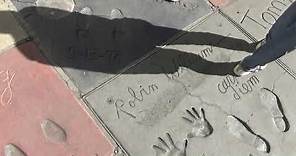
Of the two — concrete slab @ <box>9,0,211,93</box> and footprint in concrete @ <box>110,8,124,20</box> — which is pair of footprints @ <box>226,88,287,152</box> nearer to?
concrete slab @ <box>9,0,211,93</box>

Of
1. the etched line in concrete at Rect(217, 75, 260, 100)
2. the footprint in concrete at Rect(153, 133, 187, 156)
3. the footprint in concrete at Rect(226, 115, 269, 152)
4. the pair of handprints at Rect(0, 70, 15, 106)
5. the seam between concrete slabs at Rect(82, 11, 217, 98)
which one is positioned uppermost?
the pair of handprints at Rect(0, 70, 15, 106)

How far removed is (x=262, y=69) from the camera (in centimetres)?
321

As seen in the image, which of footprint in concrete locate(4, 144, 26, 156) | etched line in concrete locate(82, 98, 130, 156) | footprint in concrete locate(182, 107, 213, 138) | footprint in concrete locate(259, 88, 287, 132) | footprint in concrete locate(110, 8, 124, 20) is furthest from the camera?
footprint in concrete locate(110, 8, 124, 20)

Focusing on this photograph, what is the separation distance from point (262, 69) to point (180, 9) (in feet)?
2.10

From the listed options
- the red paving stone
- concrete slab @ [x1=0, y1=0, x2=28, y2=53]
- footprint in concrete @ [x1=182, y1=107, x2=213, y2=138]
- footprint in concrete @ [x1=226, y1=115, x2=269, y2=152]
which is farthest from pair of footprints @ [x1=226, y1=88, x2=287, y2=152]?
concrete slab @ [x1=0, y1=0, x2=28, y2=53]

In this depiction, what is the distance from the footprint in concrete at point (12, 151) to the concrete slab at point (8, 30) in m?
0.59

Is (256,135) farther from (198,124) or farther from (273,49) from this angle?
(273,49)

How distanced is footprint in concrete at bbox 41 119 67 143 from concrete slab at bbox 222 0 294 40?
1.33 m

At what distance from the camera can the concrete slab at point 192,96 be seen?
2.95 m

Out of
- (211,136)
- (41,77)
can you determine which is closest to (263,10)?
(211,136)

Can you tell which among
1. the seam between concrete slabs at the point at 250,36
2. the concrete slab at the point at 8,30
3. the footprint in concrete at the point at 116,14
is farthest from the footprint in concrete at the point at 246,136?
the concrete slab at the point at 8,30

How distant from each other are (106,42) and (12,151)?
850 millimetres

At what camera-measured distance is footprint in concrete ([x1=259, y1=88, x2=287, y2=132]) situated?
10.1 ft

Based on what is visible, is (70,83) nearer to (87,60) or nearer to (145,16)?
(87,60)
